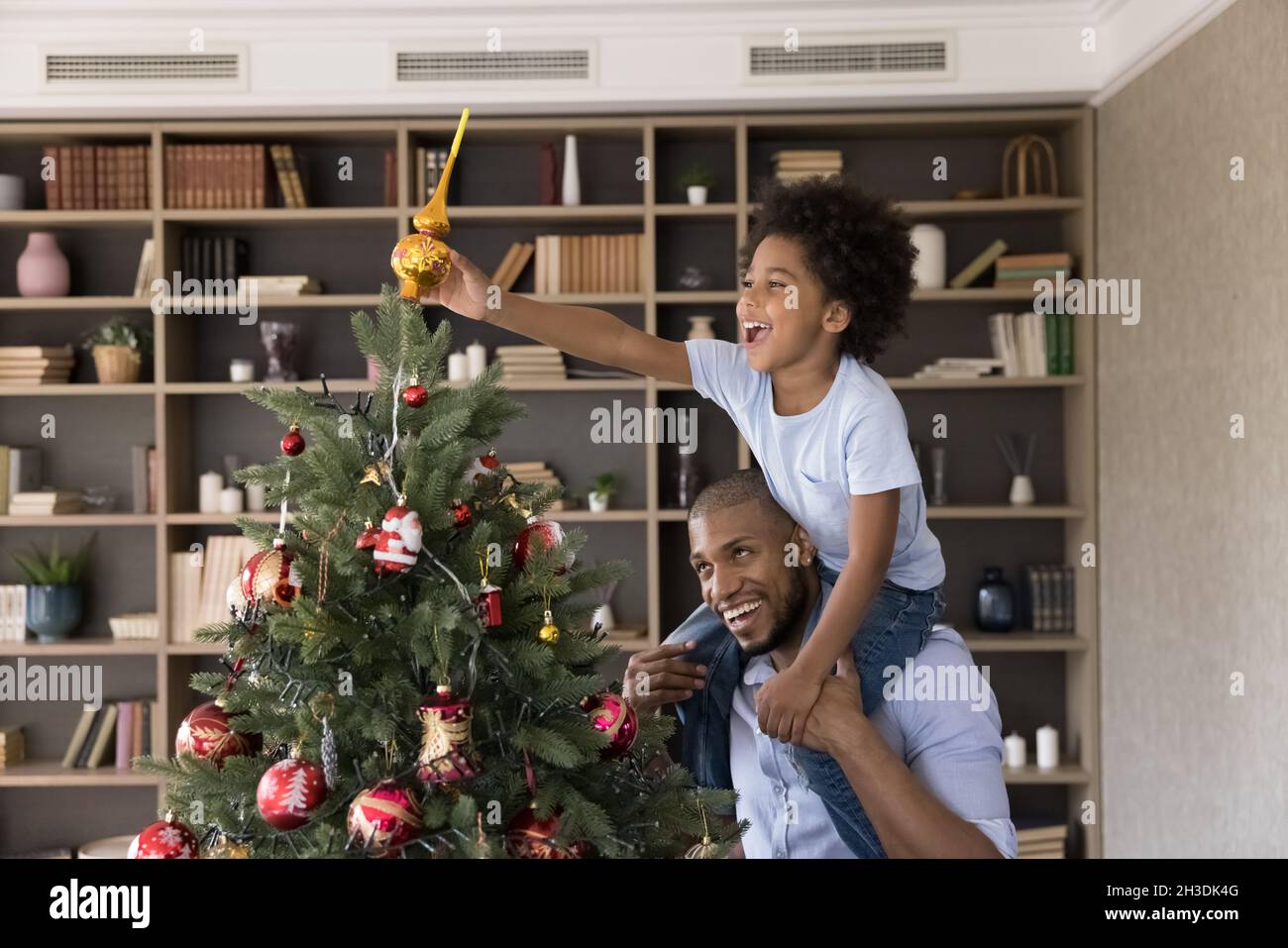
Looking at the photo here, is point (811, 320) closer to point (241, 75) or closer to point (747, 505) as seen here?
point (747, 505)

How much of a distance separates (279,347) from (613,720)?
3033mm

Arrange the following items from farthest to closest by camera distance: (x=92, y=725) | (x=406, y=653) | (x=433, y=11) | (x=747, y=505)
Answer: (x=92, y=725), (x=433, y=11), (x=747, y=505), (x=406, y=653)

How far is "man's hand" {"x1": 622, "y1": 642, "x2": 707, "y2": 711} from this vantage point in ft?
6.04

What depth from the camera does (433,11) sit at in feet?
12.3

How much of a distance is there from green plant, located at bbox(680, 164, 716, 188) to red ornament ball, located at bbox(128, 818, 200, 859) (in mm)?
3113

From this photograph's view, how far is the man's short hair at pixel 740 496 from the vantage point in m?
1.95

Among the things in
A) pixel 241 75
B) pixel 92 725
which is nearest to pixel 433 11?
pixel 241 75

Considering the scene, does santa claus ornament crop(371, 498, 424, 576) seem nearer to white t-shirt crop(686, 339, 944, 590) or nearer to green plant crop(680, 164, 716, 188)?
white t-shirt crop(686, 339, 944, 590)

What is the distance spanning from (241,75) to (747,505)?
2.75 meters

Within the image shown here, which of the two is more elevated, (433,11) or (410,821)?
(433,11)

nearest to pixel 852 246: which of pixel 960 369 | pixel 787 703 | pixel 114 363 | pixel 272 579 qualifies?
pixel 787 703

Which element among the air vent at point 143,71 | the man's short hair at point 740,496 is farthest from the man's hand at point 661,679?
the air vent at point 143,71

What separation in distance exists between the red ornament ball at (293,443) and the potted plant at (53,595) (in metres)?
3.09

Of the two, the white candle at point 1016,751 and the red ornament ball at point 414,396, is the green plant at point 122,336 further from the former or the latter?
the white candle at point 1016,751
